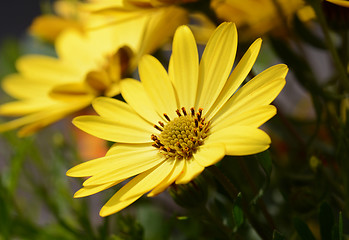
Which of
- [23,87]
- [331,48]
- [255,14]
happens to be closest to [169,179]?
[331,48]

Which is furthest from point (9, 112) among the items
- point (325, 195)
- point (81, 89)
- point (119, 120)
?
point (325, 195)

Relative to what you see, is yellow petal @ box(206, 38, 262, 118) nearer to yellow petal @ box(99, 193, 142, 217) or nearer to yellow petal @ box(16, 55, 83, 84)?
yellow petal @ box(99, 193, 142, 217)

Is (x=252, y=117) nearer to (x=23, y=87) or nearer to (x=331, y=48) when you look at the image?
(x=331, y=48)

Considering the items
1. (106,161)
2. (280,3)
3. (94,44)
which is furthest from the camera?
(94,44)

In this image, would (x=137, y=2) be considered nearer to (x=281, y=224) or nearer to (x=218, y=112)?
(x=218, y=112)

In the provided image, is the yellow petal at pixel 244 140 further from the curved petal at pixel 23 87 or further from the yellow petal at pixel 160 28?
the curved petal at pixel 23 87

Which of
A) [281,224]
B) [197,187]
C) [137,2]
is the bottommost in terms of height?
[281,224]

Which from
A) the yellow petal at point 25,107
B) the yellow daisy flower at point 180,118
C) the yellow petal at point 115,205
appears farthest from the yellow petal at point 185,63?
the yellow petal at point 25,107

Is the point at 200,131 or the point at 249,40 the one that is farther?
the point at 249,40
